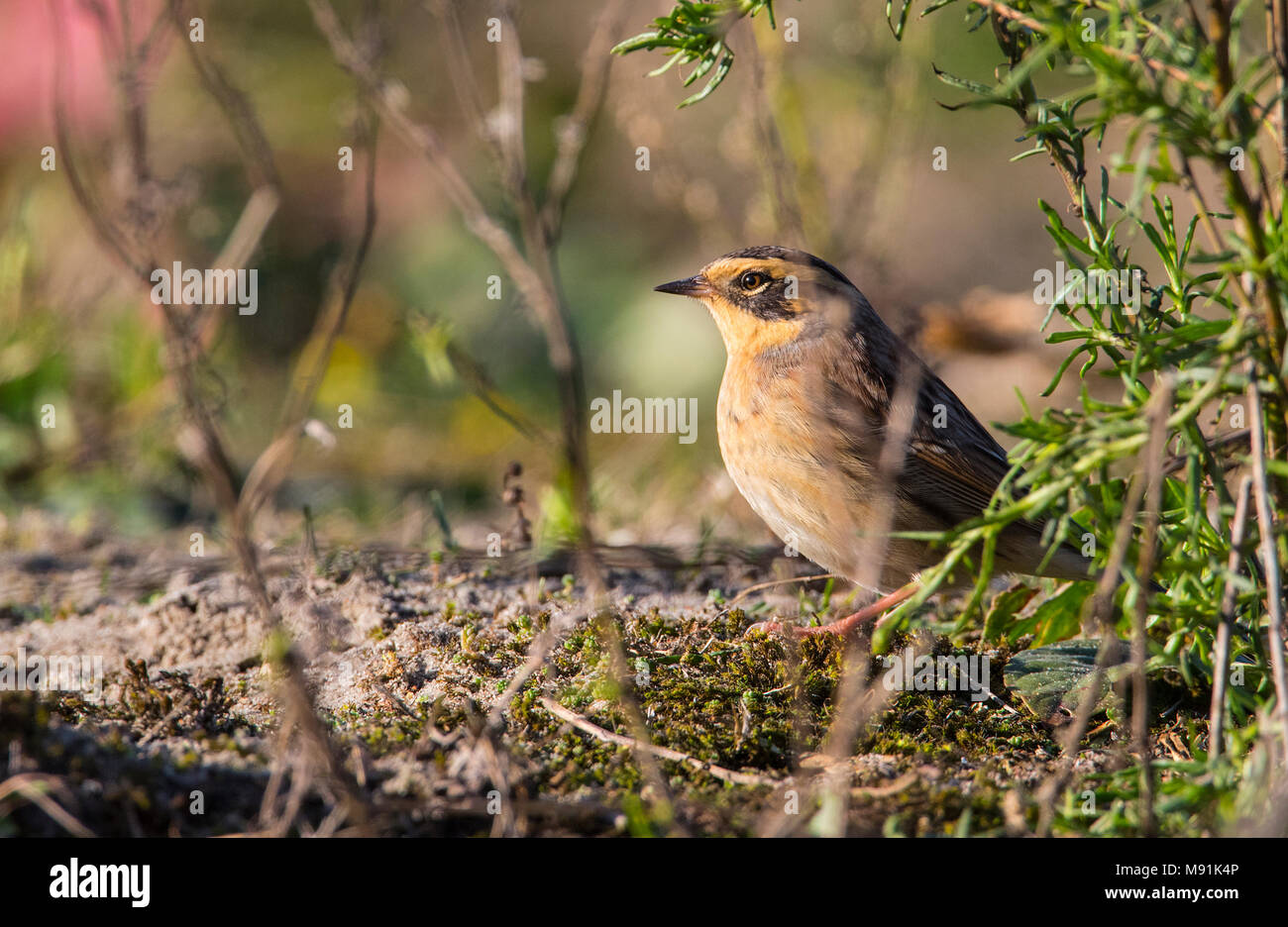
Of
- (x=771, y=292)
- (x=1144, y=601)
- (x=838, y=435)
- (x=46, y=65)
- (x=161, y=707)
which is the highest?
(x=46, y=65)

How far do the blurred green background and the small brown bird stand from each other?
0.44 m

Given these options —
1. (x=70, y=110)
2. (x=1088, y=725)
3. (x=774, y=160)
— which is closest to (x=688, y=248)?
(x=774, y=160)

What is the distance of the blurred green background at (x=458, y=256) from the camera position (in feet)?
23.1

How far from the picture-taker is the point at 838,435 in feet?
17.0

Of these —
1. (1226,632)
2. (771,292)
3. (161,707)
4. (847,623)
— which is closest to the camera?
(1226,632)

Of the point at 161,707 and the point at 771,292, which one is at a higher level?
the point at 771,292

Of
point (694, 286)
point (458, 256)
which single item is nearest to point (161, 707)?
point (694, 286)

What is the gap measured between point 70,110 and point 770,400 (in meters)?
6.14

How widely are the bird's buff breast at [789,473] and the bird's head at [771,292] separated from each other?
37 centimetres

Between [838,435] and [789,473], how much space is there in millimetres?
289

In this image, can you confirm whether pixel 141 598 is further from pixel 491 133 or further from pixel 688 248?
pixel 688 248

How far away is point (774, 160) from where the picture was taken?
7.35m

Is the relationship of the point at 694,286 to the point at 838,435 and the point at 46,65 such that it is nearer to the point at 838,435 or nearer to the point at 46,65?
the point at 838,435
